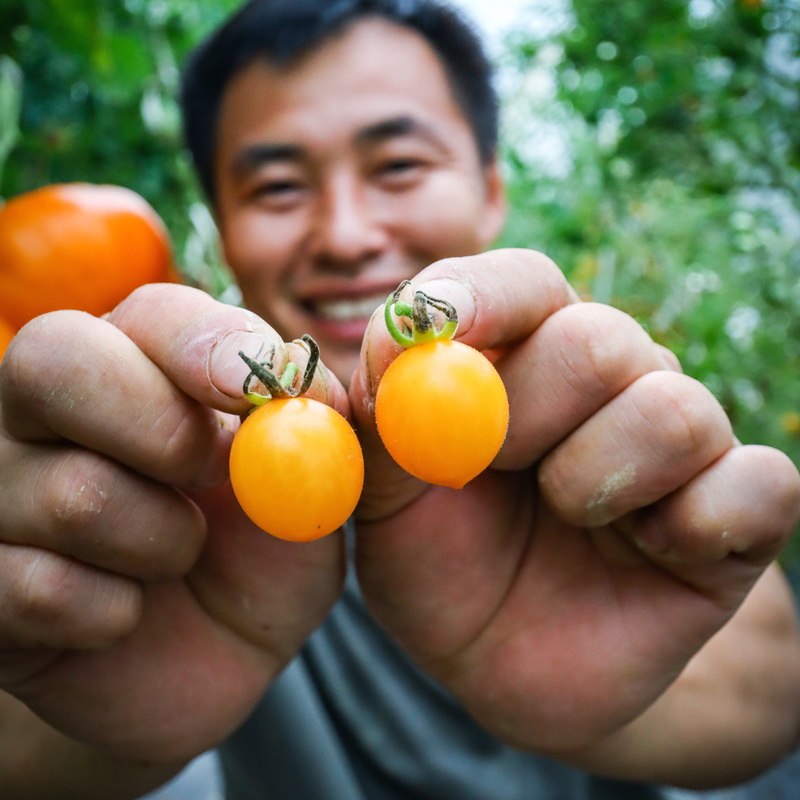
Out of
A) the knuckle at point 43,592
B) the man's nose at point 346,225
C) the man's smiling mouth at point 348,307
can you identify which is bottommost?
the knuckle at point 43,592

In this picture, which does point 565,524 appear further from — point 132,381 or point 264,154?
point 264,154

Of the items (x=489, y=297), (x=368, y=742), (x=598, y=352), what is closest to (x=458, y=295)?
(x=489, y=297)

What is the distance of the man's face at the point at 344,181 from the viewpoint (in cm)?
119

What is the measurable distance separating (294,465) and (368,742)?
106 cm

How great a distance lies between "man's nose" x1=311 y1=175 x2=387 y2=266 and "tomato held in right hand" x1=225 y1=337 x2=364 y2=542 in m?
0.75

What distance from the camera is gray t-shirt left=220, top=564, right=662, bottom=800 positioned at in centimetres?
122

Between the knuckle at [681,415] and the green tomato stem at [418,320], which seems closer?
the green tomato stem at [418,320]

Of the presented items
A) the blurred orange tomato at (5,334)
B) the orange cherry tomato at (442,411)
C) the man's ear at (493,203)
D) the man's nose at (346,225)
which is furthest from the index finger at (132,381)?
the man's ear at (493,203)

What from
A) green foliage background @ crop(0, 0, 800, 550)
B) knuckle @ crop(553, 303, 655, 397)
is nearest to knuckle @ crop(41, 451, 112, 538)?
knuckle @ crop(553, 303, 655, 397)

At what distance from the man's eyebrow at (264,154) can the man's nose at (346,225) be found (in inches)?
3.2

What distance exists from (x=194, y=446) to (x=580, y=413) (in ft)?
1.14

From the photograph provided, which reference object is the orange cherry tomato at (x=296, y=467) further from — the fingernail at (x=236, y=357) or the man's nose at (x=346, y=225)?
the man's nose at (x=346, y=225)

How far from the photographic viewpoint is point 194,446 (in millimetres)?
557

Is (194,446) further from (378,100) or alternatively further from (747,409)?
(747,409)
